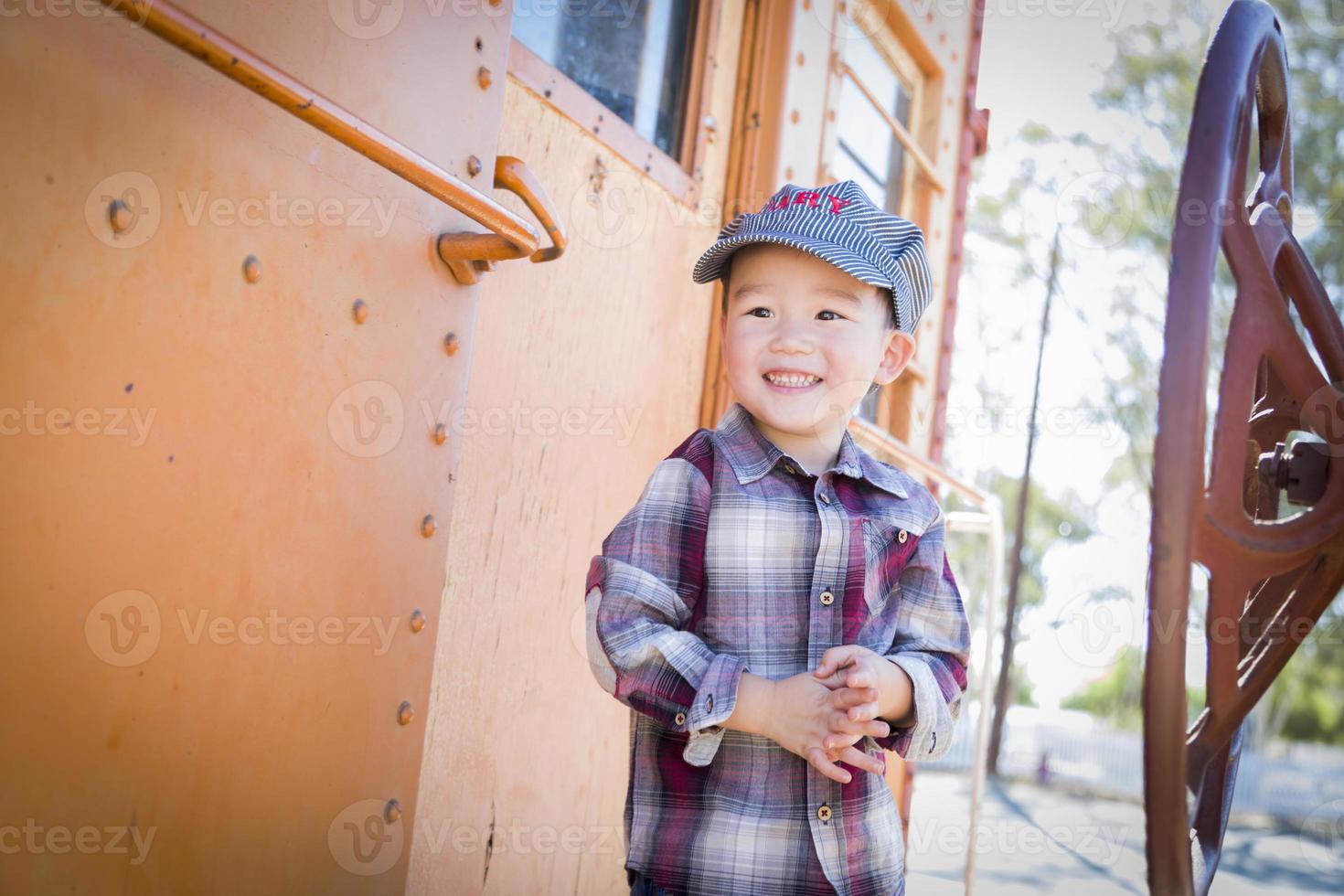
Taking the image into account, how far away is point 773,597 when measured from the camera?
1442 millimetres

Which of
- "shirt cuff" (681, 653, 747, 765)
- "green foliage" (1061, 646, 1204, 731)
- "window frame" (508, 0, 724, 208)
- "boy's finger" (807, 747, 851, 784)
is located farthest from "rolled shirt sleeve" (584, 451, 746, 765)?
"green foliage" (1061, 646, 1204, 731)

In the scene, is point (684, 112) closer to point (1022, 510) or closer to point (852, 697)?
point (852, 697)

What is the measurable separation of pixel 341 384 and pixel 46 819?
0.55 meters

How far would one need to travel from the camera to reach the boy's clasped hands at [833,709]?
4.12 feet

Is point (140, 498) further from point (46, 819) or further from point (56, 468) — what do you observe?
point (46, 819)

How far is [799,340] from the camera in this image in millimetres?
1498

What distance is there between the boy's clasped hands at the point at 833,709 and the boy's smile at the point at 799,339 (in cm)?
35

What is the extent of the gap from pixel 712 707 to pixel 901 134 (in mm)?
2794

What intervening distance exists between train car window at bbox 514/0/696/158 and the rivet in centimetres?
114

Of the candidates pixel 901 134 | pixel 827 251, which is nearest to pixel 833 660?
pixel 827 251

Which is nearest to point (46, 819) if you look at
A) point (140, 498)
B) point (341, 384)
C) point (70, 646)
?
point (70, 646)

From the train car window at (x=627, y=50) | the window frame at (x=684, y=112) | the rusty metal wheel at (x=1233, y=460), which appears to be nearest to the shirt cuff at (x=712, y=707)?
the rusty metal wheel at (x=1233, y=460)

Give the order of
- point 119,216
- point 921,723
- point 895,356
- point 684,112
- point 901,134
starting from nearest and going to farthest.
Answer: point 119,216, point 921,723, point 895,356, point 684,112, point 901,134

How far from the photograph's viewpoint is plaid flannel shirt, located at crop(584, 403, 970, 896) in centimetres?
135
